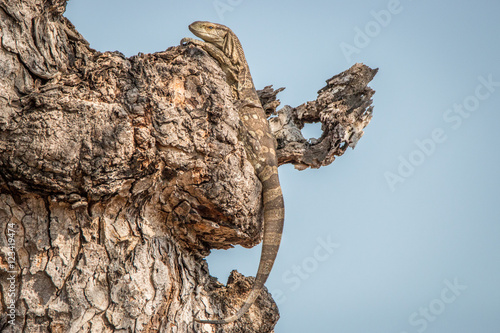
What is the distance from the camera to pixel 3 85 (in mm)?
3139

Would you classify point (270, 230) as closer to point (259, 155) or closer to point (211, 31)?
point (259, 155)

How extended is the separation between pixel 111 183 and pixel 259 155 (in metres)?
1.44

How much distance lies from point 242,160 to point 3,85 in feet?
6.01

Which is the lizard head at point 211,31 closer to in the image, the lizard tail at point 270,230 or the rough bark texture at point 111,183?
the rough bark texture at point 111,183

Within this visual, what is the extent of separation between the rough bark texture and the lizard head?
126 centimetres

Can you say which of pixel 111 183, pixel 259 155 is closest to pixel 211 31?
pixel 259 155

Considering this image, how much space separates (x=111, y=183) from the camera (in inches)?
128

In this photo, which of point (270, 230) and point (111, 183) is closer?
point (111, 183)

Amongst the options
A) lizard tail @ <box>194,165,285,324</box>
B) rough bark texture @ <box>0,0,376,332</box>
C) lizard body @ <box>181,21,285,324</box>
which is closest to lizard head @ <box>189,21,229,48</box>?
lizard body @ <box>181,21,285,324</box>

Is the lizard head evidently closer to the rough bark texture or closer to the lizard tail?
the rough bark texture

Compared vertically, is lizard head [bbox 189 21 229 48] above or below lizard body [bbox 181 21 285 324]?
above

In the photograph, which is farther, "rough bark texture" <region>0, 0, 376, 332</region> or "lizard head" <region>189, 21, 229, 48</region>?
"lizard head" <region>189, 21, 229, 48</region>

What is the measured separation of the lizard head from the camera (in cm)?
529

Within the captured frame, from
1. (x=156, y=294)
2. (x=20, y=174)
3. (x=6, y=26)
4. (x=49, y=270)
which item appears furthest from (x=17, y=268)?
(x=6, y=26)
